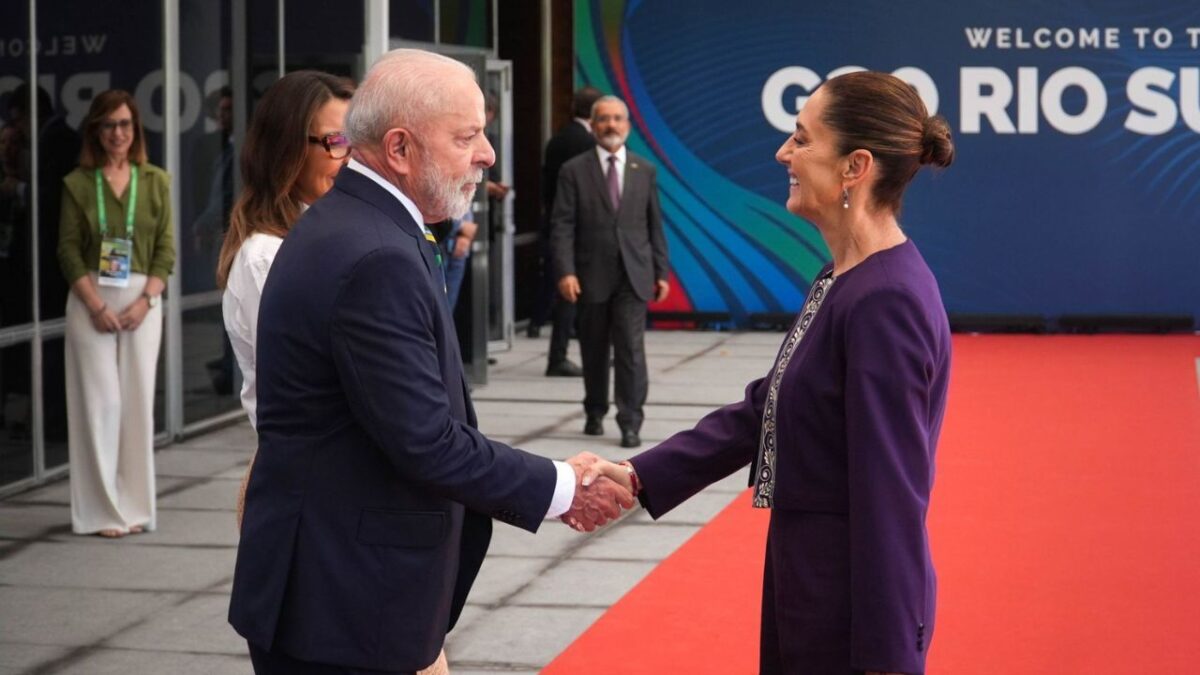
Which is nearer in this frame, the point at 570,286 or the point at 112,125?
the point at 112,125

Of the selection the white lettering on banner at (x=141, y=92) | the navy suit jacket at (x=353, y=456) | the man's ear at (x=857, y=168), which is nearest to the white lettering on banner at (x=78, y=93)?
the white lettering on banner at (x=141, y=92)

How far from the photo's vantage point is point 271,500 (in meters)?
3.07

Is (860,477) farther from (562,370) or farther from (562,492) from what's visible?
(562,370)

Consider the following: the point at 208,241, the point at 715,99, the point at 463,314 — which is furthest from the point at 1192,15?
the point at 208,241

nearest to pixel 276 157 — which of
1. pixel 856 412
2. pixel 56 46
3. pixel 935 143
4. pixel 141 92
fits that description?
pixel 935 143

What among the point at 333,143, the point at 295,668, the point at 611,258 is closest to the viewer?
the point at 295,668

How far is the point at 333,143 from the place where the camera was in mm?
4180

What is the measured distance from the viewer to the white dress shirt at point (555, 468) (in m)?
3.19

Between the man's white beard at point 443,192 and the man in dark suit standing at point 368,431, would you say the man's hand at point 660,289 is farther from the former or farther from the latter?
the man in dark suit standing at point 368,431

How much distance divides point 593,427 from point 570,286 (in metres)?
0.84

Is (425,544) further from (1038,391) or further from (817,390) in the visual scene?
(1038,391)

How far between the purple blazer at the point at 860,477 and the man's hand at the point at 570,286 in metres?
7.24

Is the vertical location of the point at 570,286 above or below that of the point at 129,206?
below

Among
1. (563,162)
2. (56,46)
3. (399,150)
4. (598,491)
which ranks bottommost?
(598,491)
